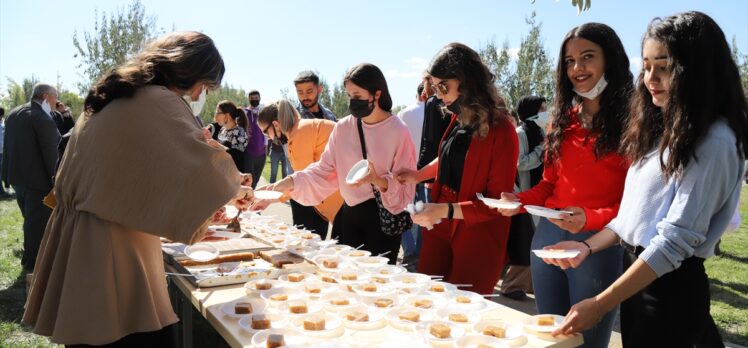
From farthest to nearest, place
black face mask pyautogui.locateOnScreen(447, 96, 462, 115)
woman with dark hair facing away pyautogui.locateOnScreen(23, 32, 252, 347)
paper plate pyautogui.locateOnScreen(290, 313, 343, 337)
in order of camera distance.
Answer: black face mask pyautogui.locateOnScreen(447, 96, 462, 115), paper plate pyautogui.locateOnScreen(290, 313, 343, 337), woman with dark hair facing away pyautogui.locateOnScreen(23, 32, 252, 347)

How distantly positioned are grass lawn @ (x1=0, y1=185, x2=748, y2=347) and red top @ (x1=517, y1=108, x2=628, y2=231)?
2443 mm

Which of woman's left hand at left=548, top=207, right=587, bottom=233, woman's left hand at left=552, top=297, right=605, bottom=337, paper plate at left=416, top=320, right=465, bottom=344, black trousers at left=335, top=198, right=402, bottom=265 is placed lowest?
black trousers at left=335, top=198, right=402, bottom=265

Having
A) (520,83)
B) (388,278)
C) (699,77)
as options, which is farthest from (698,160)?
(520,83)

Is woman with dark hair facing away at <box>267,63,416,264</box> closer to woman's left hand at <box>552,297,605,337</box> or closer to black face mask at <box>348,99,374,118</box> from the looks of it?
black face mask at <box>348,99,374,118</box>

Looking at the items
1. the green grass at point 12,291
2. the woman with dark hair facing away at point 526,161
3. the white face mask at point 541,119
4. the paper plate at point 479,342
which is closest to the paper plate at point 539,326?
the paper plate at point 479,342

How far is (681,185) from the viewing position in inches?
53.6

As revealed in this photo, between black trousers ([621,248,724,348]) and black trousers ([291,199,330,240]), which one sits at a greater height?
black trousers ([621,248,724,348])

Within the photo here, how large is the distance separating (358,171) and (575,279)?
124cm

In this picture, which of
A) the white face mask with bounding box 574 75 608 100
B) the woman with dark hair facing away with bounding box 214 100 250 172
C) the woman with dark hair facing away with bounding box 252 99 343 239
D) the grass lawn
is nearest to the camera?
the white face mask with bounding box 574 75 608 100

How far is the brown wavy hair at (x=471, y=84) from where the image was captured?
2.21m

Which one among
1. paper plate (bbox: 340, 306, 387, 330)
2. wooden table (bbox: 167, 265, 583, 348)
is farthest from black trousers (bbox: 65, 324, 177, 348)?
paper plate (bbox: 340, 306, 387, 330)

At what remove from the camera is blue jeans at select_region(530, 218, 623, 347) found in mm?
1869

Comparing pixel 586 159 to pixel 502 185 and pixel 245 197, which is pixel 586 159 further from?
pixel 245 197

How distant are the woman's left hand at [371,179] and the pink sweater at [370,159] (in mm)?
45
